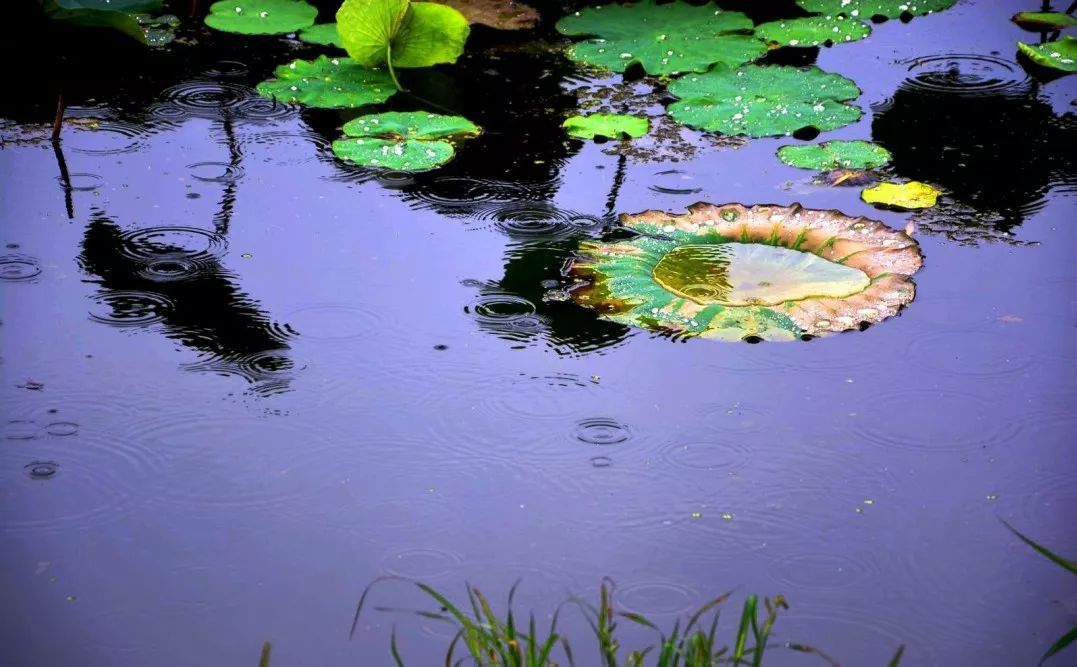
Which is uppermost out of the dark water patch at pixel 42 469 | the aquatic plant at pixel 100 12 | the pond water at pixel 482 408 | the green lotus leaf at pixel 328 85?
the aquatic plant at pixel 100 12

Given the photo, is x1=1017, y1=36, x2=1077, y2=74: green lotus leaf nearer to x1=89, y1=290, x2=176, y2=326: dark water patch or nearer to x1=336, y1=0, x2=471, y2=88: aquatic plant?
x1=336, y1=0, x2=471, y2=88: aquatic plant

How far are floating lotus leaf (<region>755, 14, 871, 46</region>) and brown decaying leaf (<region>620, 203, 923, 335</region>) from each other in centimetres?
151

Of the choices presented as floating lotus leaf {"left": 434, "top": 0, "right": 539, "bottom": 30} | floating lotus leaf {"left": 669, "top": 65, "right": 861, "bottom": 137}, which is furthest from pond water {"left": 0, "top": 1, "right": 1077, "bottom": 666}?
floating lotus leaf {"left": 434, "top": 0, "right": 539, "bottom": 30}

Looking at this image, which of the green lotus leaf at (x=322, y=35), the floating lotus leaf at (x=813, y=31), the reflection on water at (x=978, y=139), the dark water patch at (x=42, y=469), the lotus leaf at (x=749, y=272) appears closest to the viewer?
the dark water patch at (x=42, y=469)

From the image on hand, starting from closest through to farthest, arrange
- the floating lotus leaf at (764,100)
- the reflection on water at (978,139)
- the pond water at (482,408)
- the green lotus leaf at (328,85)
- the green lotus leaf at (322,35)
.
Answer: the pond water at (482,408) → the reflection on water at (978,139) → the floating lotus leaf at (764,100) → the green lotus leaf at (328,85) → the green lotus leaf at (322,35)

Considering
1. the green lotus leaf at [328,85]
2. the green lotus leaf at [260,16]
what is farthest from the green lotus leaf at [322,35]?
the green lotus leaf at [328,85]

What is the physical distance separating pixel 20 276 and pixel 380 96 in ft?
5.01

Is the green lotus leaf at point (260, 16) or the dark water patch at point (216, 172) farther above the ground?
the green lotus leaf at point (260, 16)

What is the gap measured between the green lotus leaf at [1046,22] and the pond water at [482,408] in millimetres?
987

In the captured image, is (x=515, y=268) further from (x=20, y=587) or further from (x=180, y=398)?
(x=20, y=587)

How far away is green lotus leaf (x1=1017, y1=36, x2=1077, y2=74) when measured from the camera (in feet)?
13.8

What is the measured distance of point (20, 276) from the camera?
9.66 feet

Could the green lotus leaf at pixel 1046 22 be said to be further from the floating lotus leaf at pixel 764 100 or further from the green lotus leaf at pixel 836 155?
the green lotus leaf at pixel 836 155

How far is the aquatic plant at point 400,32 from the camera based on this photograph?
13.5ft
